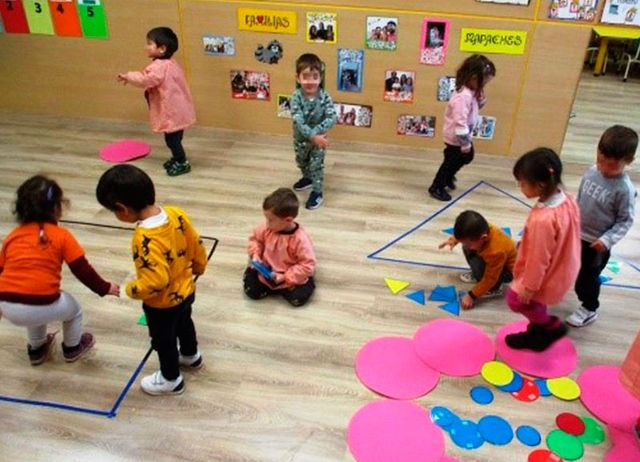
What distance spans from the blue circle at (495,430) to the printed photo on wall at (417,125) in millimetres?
2538

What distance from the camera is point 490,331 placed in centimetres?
275

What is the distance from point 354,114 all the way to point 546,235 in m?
2.51

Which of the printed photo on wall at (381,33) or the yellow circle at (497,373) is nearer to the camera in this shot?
the yellow circle at (497,373)

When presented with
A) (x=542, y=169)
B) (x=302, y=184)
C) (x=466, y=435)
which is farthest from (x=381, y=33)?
(x=466, y=435)

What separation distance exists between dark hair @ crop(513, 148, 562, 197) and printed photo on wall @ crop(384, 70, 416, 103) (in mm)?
2169

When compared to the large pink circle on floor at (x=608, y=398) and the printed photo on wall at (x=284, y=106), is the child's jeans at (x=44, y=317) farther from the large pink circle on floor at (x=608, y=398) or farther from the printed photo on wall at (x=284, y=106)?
the printed photo on wall at (x=284, y=106)

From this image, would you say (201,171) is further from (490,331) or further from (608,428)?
(608,428)

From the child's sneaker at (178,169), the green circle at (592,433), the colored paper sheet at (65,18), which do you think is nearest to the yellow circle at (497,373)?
the green circle at (592,433)

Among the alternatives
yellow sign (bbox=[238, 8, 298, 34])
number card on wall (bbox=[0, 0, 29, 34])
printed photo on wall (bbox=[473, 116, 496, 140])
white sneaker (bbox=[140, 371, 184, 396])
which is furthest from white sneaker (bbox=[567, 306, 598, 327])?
number card on wall (bbox=[0, 0, 29, 34])

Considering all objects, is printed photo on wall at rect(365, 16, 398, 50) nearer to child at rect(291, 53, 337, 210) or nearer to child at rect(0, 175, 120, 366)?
child at rect(291, 53, 337, 210)

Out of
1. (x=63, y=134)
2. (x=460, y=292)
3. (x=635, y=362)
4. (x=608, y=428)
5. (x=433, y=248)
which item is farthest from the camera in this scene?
(x=63, y=134)

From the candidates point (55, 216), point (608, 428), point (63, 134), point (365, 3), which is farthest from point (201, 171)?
point (608, 428)

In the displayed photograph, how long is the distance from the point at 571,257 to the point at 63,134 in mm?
4029

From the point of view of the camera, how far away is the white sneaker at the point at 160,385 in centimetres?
236
